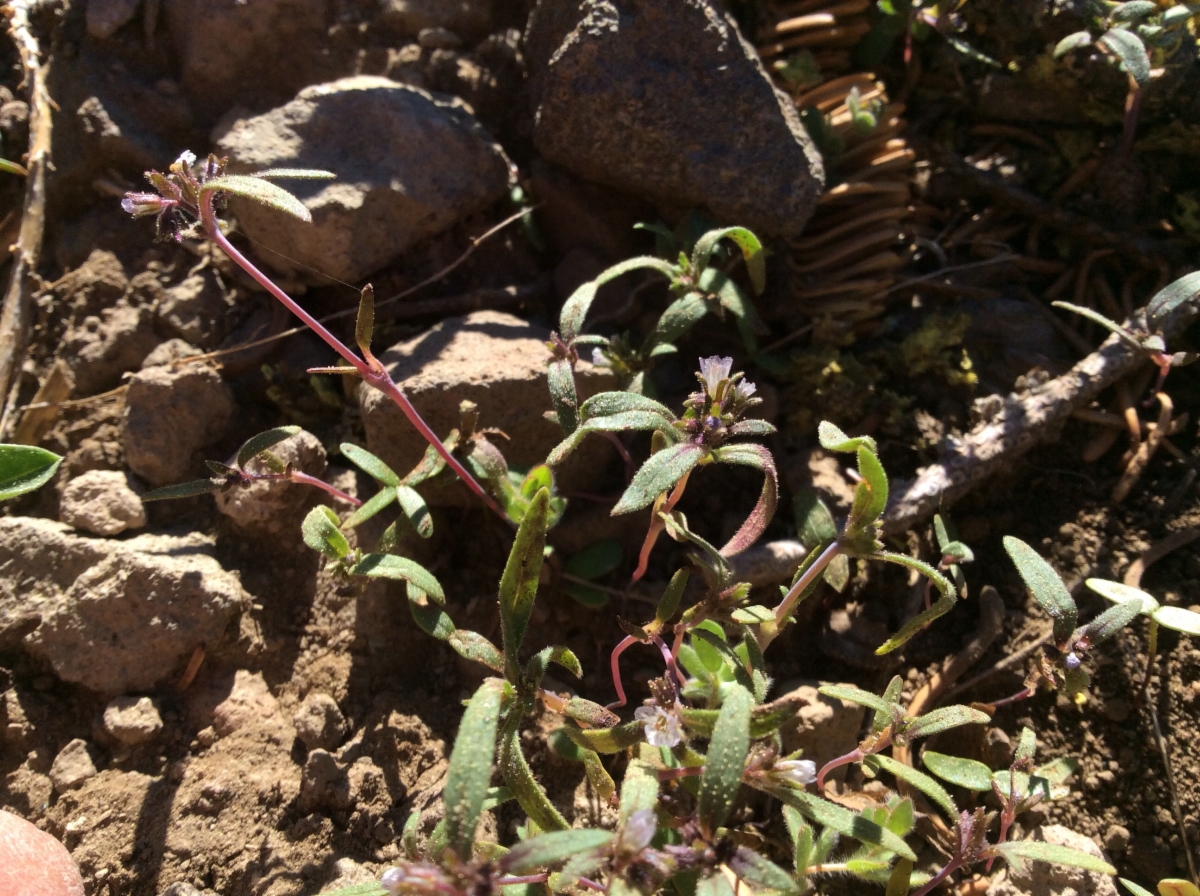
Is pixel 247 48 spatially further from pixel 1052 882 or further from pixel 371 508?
pixel 1052 882

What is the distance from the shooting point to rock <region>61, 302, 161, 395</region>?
2605 millimetres

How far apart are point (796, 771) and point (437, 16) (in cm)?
268

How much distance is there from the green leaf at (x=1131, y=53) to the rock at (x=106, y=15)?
10.0ft

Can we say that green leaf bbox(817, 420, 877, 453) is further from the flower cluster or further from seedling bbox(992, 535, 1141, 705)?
the flower cluster

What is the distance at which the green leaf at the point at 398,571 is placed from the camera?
2074 millimetres

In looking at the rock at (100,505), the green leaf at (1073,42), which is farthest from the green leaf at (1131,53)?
the rock at (100,505)

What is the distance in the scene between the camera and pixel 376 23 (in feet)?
9.86

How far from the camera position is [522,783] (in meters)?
1.78

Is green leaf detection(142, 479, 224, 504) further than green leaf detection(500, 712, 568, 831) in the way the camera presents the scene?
Yes

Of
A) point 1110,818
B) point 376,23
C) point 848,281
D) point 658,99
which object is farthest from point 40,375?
point 1110,818

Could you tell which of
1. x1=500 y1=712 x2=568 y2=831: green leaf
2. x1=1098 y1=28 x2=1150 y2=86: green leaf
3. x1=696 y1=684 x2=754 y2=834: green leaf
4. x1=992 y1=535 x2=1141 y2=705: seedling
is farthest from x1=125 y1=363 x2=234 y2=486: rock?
x1=1098 y1=28 x2=1150 y2=86: green leaf

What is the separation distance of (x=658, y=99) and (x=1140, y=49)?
56.8 inches

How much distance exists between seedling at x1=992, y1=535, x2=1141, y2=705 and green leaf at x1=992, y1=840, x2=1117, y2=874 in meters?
0.36

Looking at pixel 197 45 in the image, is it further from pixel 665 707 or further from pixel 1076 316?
pixel 1076 316
